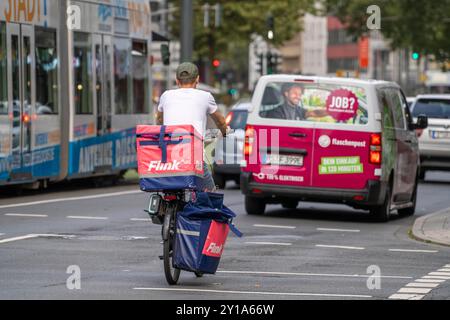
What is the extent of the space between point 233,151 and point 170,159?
1496cm

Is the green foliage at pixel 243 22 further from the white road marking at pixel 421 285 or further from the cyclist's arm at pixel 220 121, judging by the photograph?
the white road marking at pixel 421 285

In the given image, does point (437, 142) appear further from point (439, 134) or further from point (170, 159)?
point (170, 159)

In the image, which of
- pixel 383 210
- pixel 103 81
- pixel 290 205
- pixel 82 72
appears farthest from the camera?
pixel 103 81

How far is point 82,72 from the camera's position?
25094 mm

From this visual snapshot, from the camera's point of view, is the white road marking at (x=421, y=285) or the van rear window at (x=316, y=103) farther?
the van rear window at (x=316, y=103)

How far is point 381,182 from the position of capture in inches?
781

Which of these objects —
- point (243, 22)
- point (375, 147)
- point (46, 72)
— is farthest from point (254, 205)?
point (243, 22)

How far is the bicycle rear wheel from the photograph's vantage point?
38.7ft

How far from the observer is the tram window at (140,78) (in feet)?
91.9

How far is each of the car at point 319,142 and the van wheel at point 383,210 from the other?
0.41 feet

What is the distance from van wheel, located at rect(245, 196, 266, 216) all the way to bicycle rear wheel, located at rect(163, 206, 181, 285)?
8702 mm

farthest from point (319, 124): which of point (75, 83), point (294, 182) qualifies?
point (75, 83)

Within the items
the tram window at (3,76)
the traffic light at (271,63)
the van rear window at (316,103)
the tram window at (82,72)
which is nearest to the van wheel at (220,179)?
the tram window at (82,72)
